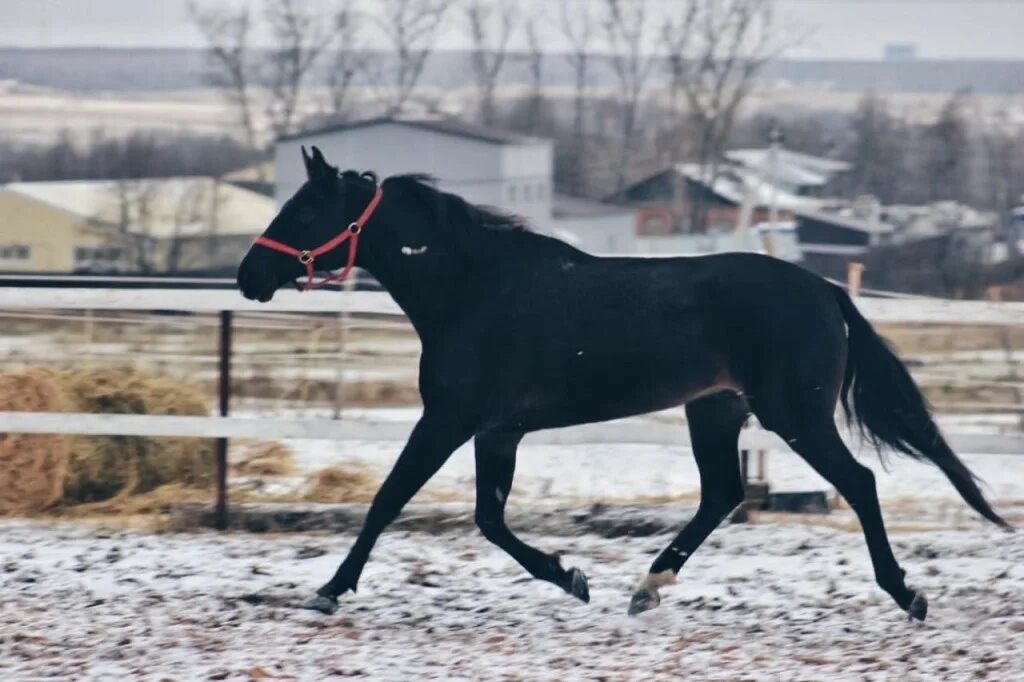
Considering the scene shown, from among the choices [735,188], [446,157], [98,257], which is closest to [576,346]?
[98,257]

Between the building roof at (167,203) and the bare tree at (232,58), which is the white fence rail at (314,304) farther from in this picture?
the bare tree at (232,58)

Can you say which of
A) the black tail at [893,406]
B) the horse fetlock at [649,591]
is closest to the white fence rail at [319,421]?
the black tail at [893,406]

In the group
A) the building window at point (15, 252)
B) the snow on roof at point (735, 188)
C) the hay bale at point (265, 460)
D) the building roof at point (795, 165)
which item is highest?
the building roof at point (795, 165)

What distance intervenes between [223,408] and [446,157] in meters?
44.7

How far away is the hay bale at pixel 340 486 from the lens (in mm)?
8008

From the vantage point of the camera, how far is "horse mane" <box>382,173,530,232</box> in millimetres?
6039

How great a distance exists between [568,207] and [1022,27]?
1578 inches

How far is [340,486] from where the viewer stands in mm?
8219

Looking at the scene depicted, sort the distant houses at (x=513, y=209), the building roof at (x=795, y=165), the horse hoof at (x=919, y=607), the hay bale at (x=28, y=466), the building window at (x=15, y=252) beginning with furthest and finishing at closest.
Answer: the building roof at (x=795, y=165), the distant houses at (x=513, y=209), the building window at (x=15, y=252), the hay bale at (x=28, y=466), the horse hoof at (x=919, y=607)

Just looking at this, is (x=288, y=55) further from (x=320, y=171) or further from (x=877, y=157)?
(x=320, y=171)

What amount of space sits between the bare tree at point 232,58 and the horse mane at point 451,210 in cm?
5251

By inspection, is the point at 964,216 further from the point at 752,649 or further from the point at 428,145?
the point at 752,649

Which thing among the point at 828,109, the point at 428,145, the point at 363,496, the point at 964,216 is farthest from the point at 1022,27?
the point at 363,496

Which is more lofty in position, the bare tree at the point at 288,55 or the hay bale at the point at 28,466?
the bare tree at the point at 288,55
